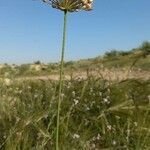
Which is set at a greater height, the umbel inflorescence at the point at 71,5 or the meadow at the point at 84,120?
the umbel inflorescence at the point at 71,5

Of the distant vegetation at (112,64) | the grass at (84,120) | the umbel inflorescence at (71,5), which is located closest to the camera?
the umbel inflorescence at (71,5)

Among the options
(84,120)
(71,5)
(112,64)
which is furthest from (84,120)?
(112,64)

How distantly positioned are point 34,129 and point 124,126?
89 centimetres

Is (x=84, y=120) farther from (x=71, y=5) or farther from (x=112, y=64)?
(x=112, y=64)

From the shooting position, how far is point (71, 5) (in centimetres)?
283

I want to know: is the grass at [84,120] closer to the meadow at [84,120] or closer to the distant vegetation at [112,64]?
the meadow at [84,120]

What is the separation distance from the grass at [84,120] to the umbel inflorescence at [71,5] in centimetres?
192

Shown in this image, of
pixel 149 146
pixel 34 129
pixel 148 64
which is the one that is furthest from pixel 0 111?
pixel 148 64

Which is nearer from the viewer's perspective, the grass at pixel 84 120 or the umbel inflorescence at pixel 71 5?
the umbel inflorescence at pixel 71 5

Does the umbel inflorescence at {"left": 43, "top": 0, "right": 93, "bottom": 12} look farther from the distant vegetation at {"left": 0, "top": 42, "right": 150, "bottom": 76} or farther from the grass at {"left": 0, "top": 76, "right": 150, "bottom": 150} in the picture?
the distant vegetation at {"left": 0, "top": 42, "right": 150, "bottom": 76}

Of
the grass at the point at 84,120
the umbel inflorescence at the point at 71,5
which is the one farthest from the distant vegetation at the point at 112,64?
the umbel inflorescence at the point at 71,5

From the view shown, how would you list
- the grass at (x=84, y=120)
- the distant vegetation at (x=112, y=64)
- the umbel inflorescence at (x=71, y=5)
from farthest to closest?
1. the distant vegetation at (x=112, y=64)
2. the grass at (x=84, y=120)
3. the umbel inflorescence at (x=71, y=5)

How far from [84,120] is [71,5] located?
304cm

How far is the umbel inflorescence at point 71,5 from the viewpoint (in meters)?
2.82
